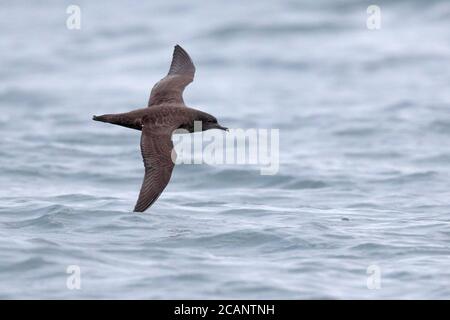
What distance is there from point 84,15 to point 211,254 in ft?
54.8

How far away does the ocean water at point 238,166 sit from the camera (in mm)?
9695

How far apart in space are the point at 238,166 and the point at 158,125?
4848 mm

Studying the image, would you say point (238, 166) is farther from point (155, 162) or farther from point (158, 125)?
point (155, 162)

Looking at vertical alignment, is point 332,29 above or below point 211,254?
above

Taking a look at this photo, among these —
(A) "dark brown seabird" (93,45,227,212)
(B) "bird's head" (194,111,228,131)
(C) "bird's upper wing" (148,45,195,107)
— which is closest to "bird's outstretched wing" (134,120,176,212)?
(A) "dark brown seabird" (93,45,227,212)

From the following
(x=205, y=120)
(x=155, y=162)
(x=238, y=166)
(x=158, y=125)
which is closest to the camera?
(x=155, y=162)

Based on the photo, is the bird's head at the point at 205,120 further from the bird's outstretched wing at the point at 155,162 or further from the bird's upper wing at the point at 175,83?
the bird's upper wing at the point at 175,83

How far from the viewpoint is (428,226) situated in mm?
11711

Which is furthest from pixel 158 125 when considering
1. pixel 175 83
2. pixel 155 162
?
pixel 175 83

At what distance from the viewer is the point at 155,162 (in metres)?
10.3

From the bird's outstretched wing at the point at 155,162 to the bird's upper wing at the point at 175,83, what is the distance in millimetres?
937

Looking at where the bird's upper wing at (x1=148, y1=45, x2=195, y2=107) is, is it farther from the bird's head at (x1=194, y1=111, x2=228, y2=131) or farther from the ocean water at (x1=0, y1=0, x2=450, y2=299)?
the ocean water at (x1=0, y1=0, x2=450, y2=299)
